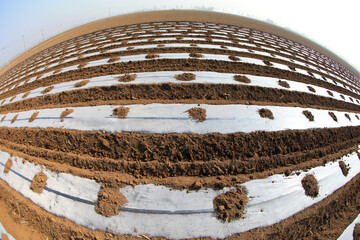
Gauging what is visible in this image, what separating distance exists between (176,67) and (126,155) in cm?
349

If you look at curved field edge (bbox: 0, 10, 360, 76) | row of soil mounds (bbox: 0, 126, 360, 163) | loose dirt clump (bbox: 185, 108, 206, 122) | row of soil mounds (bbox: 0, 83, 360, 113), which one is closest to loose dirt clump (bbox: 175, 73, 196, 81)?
row of soil mounds (bbox: 0, 83, 360, 113)

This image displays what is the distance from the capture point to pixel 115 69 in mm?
5301

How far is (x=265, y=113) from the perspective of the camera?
136 inches

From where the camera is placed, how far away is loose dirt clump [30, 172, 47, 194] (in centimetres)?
291

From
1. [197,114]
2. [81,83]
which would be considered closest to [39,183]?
[81,83]

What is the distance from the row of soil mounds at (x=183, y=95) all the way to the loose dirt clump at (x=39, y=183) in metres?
2.00

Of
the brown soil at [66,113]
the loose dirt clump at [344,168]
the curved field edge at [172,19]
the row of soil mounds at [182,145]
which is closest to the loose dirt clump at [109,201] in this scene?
the row of soil mounds at [182,145]

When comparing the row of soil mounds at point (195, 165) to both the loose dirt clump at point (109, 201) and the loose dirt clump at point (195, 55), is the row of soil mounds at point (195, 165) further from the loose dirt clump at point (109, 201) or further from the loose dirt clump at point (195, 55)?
the loose dirt clump at point (195, 55)

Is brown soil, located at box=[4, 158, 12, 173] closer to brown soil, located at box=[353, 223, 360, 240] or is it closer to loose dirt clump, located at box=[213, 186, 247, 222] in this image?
loose dirt clump, located at box=[213, 186, 247, 222]

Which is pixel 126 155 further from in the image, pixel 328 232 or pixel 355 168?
pixel 355 168

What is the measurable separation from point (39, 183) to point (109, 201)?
189 centimetres

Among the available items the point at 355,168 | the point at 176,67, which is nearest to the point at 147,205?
the point at 176,67

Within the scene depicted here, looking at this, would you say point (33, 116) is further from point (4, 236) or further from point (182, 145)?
point (182, 145)

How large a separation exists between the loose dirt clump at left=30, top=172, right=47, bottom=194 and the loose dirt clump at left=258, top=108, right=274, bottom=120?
5300mm
